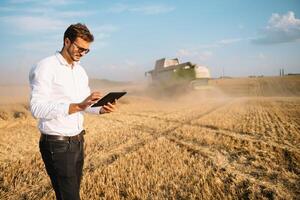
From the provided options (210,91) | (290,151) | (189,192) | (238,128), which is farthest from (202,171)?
(210,91)

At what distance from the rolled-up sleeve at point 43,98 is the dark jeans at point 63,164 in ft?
1.08

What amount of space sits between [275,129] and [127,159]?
724 cm

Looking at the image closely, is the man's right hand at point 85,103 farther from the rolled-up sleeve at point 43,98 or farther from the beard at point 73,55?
the beard at point 73,55

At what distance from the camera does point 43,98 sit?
2.65 meters

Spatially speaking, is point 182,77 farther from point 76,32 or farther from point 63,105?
point 63,105

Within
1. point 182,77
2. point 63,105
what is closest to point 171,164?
point 63,105

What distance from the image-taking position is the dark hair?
2840 millimetres

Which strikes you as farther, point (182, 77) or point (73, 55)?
point (182, 77)

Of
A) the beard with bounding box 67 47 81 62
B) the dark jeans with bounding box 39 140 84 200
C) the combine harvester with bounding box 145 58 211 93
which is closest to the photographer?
the dark jeans with bounding box 39 140 84 200

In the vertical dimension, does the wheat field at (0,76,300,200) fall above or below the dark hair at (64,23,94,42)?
below

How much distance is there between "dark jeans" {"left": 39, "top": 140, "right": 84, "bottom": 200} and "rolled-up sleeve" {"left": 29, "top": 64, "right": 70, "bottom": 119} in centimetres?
33

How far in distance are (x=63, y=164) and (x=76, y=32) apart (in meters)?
1.19

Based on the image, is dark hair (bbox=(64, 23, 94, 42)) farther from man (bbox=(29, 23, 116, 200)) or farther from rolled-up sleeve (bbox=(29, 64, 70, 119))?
rolled-up sleeve (bbox=(29, 64, 70, 119))

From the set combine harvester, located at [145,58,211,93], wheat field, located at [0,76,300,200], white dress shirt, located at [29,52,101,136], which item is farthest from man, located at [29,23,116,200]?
combine harvester, located at [145,58,211,93]
